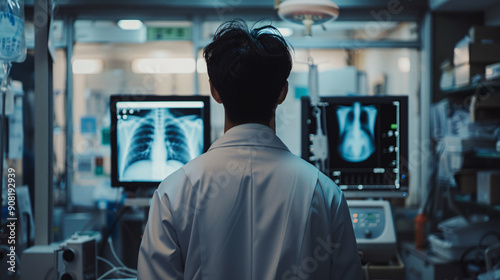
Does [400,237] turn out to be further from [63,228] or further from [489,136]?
[63,228]

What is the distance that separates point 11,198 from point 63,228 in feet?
7.60

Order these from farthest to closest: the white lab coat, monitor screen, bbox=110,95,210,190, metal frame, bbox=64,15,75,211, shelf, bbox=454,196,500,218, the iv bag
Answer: metal frame, bbox=64,15,75,211 < shelf, bbox=454,196,500,218 < monitor screen, bbox=110,95,210,190 < the iv bag < the white lab coat

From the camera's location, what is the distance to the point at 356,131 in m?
1.86

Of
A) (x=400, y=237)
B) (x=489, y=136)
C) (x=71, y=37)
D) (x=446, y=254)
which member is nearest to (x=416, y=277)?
(x=446, y=254)

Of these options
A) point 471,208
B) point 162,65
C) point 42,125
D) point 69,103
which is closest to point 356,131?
point 42,125

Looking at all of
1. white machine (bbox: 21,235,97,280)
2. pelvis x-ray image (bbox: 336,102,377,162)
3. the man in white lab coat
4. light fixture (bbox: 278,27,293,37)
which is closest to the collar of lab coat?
the man in white lab coat

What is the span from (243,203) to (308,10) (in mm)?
1160

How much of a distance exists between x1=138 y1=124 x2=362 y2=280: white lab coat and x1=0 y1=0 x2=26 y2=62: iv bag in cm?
76

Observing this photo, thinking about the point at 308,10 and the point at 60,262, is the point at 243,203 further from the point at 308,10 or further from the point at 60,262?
the point at 308,10

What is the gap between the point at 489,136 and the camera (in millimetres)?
2967

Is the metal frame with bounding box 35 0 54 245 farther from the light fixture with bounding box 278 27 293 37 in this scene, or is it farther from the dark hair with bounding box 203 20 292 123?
the light fixture with bounding box 278 27 293 37

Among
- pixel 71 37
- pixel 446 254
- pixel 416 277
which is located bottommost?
pixel 416 277

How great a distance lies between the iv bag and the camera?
140 cm

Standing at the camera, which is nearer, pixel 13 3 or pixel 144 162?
pixel 13 3
